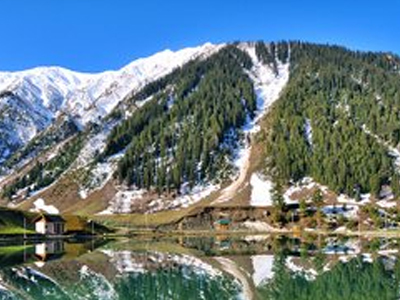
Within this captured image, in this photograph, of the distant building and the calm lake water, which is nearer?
the calm lake water

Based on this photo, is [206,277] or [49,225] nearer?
[206,277]

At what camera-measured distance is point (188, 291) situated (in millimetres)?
54781

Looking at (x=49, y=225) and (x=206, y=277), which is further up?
(x=49, y=225)

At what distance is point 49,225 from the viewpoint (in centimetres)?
16288

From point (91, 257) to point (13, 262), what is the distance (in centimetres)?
1175

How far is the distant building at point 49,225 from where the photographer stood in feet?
530

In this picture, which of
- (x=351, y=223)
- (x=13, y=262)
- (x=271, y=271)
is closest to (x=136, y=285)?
(x=271, y=271)

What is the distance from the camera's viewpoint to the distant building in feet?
530

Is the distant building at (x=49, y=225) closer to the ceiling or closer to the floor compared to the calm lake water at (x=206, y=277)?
closer to the ceiling

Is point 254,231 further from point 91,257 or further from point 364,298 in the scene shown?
point 364,298

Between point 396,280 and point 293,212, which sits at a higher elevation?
A: point 293,212

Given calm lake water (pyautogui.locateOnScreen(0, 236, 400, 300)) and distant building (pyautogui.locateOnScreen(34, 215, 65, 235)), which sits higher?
distant building (pyautogui.locateOnScreen(34, 215, 65, 235))

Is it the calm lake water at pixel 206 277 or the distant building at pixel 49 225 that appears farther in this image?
the distant building at pixel 49 225

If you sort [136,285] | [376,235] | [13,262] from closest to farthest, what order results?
[136,285] → [13,262] → [376,235]
